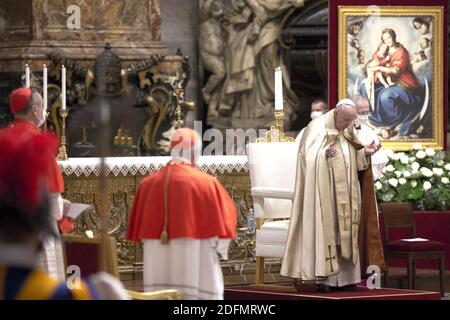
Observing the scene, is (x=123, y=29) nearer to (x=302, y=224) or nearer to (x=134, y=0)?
(x=134, y=0)

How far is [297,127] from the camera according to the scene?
18.8 m

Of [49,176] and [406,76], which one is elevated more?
[406,76]

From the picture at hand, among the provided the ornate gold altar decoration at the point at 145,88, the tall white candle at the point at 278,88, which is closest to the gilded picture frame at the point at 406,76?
the tall white candle at the point at 278,88

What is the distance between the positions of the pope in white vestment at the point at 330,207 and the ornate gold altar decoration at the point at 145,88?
5.62m

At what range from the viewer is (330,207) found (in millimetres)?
11273

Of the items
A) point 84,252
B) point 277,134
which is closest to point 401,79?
point 277,134

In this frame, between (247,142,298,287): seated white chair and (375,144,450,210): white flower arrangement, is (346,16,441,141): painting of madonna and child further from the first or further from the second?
(247,142,298,287): seated white chair

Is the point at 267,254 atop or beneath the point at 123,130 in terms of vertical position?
beneath

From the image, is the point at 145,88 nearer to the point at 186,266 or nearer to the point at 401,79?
the point at 401,79

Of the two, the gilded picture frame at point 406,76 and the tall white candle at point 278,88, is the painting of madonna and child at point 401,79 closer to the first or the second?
the gilded picture frame at point 406,76

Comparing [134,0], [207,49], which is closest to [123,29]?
[134,0]

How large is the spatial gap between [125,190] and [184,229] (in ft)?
14.6

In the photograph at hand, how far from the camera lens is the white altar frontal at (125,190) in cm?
1274
